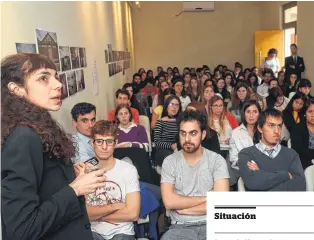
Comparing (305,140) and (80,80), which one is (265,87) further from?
(80,80)

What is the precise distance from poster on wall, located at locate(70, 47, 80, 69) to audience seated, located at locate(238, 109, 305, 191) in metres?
1.88

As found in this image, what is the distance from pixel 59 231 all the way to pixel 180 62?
12.1 metres

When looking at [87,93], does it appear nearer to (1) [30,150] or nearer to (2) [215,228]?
(1) [30,150]

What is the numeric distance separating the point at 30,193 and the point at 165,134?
2991mm

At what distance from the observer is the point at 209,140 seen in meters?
3.30

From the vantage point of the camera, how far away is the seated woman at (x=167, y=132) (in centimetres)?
382

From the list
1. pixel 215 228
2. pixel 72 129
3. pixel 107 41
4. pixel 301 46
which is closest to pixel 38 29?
pixel 72 129

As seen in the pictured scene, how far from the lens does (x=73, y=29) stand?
356 centimetres

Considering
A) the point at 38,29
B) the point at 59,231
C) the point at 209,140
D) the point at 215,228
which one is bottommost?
the point at 209,140

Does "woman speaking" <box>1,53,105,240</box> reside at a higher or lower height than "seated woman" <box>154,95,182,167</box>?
higher

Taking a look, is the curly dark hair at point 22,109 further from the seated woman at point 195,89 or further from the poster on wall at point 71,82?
the seated woman at point 195,89

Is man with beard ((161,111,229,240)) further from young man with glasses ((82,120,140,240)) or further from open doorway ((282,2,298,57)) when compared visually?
open doorway ((282,2,298,57))

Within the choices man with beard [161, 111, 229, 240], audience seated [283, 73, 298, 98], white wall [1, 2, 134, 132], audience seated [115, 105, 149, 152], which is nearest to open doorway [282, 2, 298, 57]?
audience seated [283, 73, 298, 98]

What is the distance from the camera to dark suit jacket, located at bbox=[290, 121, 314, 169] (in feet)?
11.1
